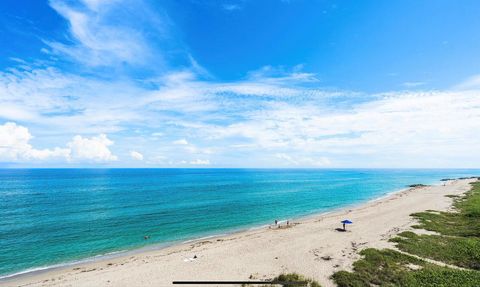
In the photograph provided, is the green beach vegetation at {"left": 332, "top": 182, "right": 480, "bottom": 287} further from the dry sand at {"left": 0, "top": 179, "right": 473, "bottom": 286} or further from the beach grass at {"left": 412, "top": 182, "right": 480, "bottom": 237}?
the dry sand at {"left": 0, "top": 179, "right": 473, "bottom": 286}

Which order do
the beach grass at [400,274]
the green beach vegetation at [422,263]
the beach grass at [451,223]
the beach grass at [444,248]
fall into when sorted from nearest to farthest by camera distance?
1. the beach grass at [400,274]
2. the green beach vegetation at [422,263]
3. the beach grass at [444,248]
4. the beach grass at [451,223]

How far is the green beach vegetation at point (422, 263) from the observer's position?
760 inches

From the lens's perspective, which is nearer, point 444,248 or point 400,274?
point 400,274

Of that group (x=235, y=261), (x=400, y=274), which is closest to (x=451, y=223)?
(x=400, y=274)

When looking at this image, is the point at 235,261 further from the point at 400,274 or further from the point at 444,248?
the point at 444,248

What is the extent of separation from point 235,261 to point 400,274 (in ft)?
50.2

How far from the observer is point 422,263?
902 inches

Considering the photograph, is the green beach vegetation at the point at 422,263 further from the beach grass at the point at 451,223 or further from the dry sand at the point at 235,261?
the dry sand at the point at 235,261

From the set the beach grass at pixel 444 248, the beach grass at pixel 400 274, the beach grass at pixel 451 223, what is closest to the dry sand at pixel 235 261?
the beach grass at pixel 400 274

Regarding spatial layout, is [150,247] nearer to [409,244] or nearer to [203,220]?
[203,220]

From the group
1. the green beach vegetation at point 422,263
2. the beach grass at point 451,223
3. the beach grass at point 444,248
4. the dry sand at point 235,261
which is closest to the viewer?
the green beach vegetation at point 422,263

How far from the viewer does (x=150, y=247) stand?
37.0m

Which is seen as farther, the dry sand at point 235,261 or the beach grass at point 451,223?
the beach grass at point 451,223

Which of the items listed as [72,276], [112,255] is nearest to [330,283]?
[72,276]
